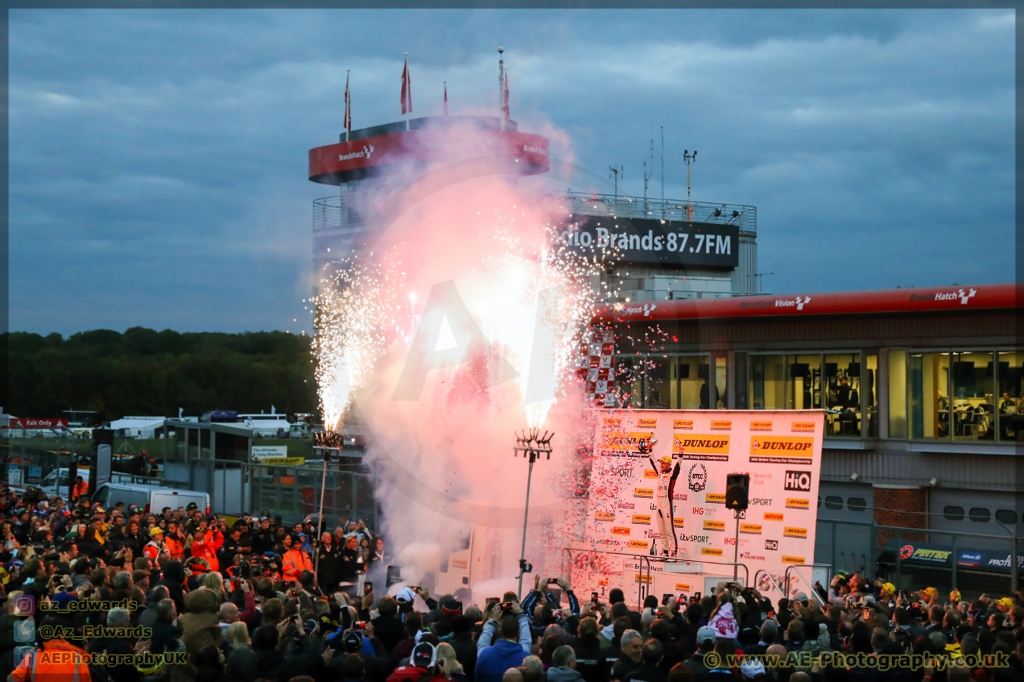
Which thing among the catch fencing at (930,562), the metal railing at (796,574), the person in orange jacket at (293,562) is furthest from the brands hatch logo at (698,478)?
the person in orange jacket at (293,562)

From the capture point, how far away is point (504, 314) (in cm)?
2256

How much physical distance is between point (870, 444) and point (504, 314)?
10363mm

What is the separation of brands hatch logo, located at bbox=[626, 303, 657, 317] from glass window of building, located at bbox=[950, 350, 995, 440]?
8.41m

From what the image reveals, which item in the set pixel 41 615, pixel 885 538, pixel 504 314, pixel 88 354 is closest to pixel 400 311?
pixel 504 314

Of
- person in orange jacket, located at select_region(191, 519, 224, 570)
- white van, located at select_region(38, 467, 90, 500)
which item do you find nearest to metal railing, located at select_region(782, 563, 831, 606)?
person in orange jacket, located at select_region(191, 519, 224, 570)

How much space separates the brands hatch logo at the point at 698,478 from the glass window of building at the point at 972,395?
835 centimetres

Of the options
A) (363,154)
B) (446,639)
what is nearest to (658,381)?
(446,639)

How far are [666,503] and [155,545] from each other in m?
9.28

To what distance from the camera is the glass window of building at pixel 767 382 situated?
28.4 meters

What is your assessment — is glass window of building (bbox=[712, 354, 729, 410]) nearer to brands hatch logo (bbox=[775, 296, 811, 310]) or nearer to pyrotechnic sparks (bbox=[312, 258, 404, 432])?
brands hatch logo (bbox=[775, 296, 811, 310])

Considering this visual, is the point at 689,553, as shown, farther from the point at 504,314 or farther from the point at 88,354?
the point at 88,354

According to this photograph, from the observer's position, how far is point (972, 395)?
2447 cm

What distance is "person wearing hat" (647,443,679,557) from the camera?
20078 mm

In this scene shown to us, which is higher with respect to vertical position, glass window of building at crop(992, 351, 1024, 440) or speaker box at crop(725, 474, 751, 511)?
glass window of building at crop(992, 351, 1024, 440)
